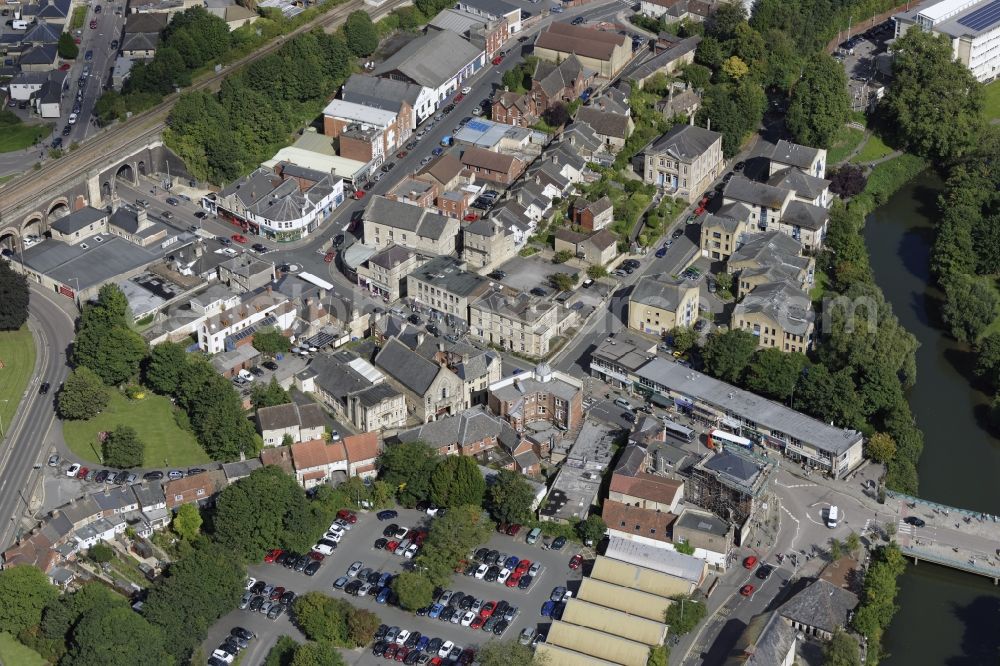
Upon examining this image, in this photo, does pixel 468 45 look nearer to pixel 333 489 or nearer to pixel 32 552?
pixel 333 489

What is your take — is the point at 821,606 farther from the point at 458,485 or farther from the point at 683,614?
the point at 458,485

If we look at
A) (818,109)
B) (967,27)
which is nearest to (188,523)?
(818,109)

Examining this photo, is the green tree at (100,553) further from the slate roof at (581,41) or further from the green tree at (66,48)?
the slate roof at (581,41)

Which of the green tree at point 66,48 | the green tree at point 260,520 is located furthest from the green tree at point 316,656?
Result: the green tree at point 66,48

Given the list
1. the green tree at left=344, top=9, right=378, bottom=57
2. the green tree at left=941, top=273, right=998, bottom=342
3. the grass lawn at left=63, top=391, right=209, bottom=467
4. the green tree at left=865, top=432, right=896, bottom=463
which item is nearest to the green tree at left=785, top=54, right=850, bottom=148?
the green tree at left=941, top=273, right=998, bottom=342

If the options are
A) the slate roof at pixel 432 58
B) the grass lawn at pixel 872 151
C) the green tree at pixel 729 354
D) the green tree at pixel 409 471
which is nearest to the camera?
the green tree at pixel 409 471
